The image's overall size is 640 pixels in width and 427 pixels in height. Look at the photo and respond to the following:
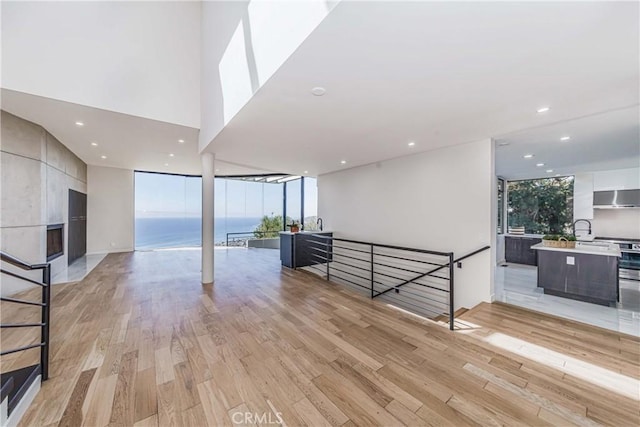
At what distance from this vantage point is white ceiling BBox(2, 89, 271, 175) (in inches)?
143

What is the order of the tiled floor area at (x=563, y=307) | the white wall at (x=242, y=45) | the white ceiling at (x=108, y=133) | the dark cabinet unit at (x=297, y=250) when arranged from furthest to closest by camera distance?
the dark cabinet unit at (x=297, y=250)
the white ceiling at (x=108, y=133)
the tiled floor area at (x=563, y=307)
the white wall at (x=242, y=45)

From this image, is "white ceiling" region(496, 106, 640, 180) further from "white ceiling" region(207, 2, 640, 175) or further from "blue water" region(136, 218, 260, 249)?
"blue water" region(136, 218, 260, 249)

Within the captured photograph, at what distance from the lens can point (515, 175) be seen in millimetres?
6922

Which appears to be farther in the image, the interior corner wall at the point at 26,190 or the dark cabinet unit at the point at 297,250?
the dark cabinet unit at the point at 297,250

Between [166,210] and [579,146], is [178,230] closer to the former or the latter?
[166,210]

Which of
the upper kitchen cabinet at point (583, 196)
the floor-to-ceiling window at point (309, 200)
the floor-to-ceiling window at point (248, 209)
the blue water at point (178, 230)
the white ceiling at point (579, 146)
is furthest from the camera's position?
the floor-to-ceiling window at point (248, 209)

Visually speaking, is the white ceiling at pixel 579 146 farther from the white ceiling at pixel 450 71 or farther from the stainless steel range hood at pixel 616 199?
the stainless steel range hood at pixel 616 199

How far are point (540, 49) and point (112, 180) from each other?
418 inches

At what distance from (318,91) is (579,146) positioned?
4.91 meters

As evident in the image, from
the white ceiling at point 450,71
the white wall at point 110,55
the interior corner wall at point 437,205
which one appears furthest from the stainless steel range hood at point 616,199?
the white wall at point 110,55

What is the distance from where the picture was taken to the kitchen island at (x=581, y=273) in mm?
3639

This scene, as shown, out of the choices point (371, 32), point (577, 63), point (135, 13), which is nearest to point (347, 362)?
point (371, 32)

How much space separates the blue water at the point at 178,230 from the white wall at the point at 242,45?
618 cm

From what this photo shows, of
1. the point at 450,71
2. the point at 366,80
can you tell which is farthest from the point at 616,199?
the point at 366,80
